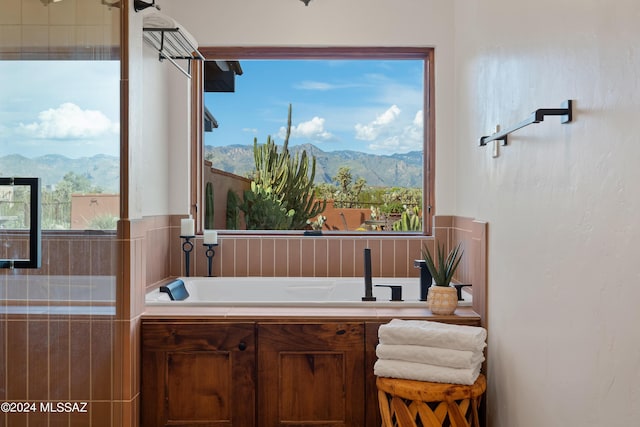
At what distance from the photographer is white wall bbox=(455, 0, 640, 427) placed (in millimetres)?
Answer: 1270

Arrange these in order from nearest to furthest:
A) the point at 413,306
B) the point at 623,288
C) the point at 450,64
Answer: the point at 623,288 < the point at 413,306 < the point at 450,64

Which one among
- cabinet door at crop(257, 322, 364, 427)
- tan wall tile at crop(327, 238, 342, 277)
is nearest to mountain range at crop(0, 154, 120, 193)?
cabinet door at crop(257, 322, 364, 427)

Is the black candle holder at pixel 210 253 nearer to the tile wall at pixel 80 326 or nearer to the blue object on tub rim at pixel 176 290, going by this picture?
the blue object on tub rim at pixel 176 290

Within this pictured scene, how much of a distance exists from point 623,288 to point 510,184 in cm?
94

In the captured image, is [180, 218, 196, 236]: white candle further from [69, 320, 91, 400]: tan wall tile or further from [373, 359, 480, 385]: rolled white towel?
[373, 359, 480, 385]: rolled white towel

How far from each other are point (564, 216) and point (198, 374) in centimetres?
172

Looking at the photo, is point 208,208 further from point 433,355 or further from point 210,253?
point 433,355

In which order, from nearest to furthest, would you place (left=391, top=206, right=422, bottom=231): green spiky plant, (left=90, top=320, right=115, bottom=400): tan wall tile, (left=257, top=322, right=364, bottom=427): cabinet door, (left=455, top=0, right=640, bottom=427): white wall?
(left=455, top=0, right=640, bottom=427): white wall, (left=90, top=320, right=115, bottom=400): tan wall tile, (left=257, top=322, right=364, bottom=427): cabinet door, (left=391, top=206, right=422, bottom=231): green spiky plant

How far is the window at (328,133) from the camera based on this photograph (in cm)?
366

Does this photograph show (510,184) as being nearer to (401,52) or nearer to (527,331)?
(527,331)

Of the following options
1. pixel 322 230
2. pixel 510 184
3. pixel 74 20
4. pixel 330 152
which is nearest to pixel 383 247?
pixel 322 230

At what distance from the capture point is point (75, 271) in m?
2.23

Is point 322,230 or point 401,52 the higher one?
point 401,52

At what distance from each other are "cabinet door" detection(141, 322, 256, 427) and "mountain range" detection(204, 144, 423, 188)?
145cm
